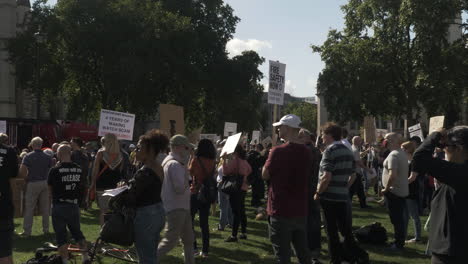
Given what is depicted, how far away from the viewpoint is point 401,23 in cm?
3734

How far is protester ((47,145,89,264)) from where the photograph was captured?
726 centimetres

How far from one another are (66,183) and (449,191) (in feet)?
16.9

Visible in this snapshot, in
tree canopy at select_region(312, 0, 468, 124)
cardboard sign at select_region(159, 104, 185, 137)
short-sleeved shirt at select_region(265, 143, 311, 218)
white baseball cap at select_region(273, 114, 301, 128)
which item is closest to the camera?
short-sleeved shirt at select_region(265, 143, 311, 218)

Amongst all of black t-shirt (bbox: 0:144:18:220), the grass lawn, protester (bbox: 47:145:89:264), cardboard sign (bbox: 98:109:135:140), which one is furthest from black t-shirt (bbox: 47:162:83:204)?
cardboard sign (bbox: 98:109:135:140)

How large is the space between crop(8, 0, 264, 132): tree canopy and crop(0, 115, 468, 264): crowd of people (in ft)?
79.8

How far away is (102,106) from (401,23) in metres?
21.2

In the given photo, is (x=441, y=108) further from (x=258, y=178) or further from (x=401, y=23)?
(x=258, y=178)

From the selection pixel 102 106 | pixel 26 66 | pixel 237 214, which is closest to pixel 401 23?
pixel 102 106

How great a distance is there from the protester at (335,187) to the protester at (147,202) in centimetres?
269

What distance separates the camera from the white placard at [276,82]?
1150 centimetres

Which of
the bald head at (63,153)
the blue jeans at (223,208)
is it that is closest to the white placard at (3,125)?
the blue jeans at (223,208)

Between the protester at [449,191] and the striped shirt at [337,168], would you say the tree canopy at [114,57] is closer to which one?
the striped shirt at [337,168]

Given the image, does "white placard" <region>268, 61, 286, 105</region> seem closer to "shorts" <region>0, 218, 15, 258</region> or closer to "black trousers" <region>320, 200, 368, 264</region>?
"black trousers" <region>320, 200, 368, 264</region>

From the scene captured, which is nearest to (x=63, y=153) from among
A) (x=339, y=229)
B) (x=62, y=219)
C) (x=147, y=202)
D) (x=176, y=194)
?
(x=62, y=219)
